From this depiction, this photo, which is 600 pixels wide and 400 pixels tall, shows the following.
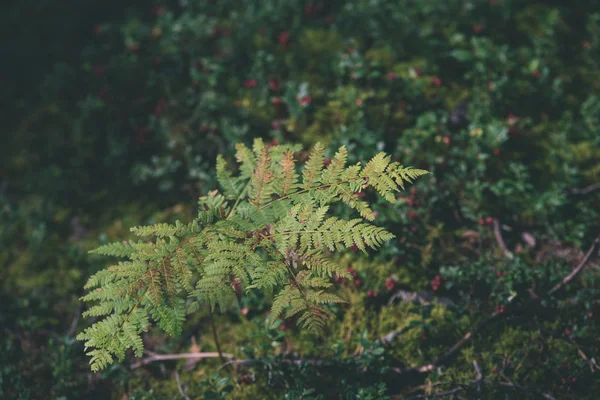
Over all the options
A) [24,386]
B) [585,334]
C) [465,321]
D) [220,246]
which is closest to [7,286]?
[24,386]

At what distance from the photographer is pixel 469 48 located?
566 cm

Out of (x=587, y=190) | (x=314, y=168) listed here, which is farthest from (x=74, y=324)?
(x=587, y=190)

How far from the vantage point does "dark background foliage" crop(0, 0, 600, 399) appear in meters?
3.80

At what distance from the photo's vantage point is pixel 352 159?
484 centimetres

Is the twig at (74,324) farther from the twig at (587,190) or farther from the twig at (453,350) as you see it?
the twig at (587,190)

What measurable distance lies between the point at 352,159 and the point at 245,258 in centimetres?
229

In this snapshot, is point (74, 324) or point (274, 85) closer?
point (74, 324)

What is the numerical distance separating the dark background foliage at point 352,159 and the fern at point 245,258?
3.53 feet

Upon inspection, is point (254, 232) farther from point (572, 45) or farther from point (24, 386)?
point (572, 45)

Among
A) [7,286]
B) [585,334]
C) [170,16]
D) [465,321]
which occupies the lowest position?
[585,334]

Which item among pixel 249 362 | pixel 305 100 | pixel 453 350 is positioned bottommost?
pixel 453 350

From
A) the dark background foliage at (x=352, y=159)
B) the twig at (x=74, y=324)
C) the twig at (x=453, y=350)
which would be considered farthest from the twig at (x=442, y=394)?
the twig at (x=74, y=324)

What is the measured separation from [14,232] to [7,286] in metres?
0.69

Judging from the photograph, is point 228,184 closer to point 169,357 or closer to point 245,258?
point 245,258
